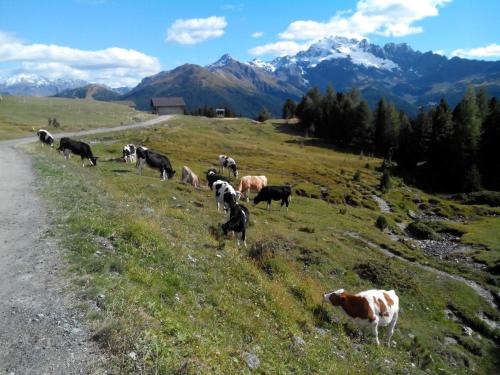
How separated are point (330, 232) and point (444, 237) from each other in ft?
67.9

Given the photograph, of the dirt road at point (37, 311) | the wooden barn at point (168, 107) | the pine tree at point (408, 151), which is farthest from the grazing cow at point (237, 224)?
the wooden barn at point (168, 107)

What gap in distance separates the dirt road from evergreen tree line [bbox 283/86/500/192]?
85.8 m

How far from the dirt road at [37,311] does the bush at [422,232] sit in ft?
132

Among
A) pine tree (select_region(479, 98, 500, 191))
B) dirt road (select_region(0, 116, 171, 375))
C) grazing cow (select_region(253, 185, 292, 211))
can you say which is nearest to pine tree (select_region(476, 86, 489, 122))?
pine tree (select_region(479, 98, 500, 191))

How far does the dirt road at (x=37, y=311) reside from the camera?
7594 millimetres

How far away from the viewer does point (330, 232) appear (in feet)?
111

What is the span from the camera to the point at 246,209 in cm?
2222

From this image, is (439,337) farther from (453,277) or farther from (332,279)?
(453,277)

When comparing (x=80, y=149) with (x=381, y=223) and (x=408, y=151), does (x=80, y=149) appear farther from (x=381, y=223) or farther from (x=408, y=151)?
(x=408, y=151)

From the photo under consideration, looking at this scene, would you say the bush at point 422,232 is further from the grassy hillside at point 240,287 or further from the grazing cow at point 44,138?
the grazing cow at point 44,138

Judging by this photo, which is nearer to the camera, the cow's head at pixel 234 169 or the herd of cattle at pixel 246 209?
the herd of cattle at pixel 246 209

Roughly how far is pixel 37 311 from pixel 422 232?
44.1 m

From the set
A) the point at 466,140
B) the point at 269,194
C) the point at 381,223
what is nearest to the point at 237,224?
the point at 269,194

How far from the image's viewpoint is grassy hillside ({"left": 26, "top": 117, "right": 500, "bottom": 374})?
9.26m
